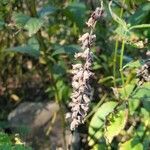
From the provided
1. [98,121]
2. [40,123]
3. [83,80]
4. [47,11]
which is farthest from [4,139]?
[40,123]

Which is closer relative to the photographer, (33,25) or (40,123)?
(33,25)

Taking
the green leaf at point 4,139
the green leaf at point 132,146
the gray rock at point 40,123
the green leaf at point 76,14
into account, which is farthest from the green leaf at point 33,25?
the gray rock at point 40,123

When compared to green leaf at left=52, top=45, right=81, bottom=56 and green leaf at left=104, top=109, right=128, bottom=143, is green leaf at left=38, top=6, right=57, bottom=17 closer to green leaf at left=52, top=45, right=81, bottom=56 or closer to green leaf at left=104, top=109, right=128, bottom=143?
green leaf at left=52, top=45, right=81, bottom=56

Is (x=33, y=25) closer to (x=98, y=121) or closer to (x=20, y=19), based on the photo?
(x=20, y=19)

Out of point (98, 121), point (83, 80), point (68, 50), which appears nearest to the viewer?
point (83, 80)

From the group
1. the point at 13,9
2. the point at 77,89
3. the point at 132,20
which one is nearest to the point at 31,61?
the point at 13,9

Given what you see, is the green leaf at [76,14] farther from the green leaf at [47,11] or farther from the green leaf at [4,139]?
the green leaf at [4,139]

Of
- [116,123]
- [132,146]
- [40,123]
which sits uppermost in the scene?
[116,123]
